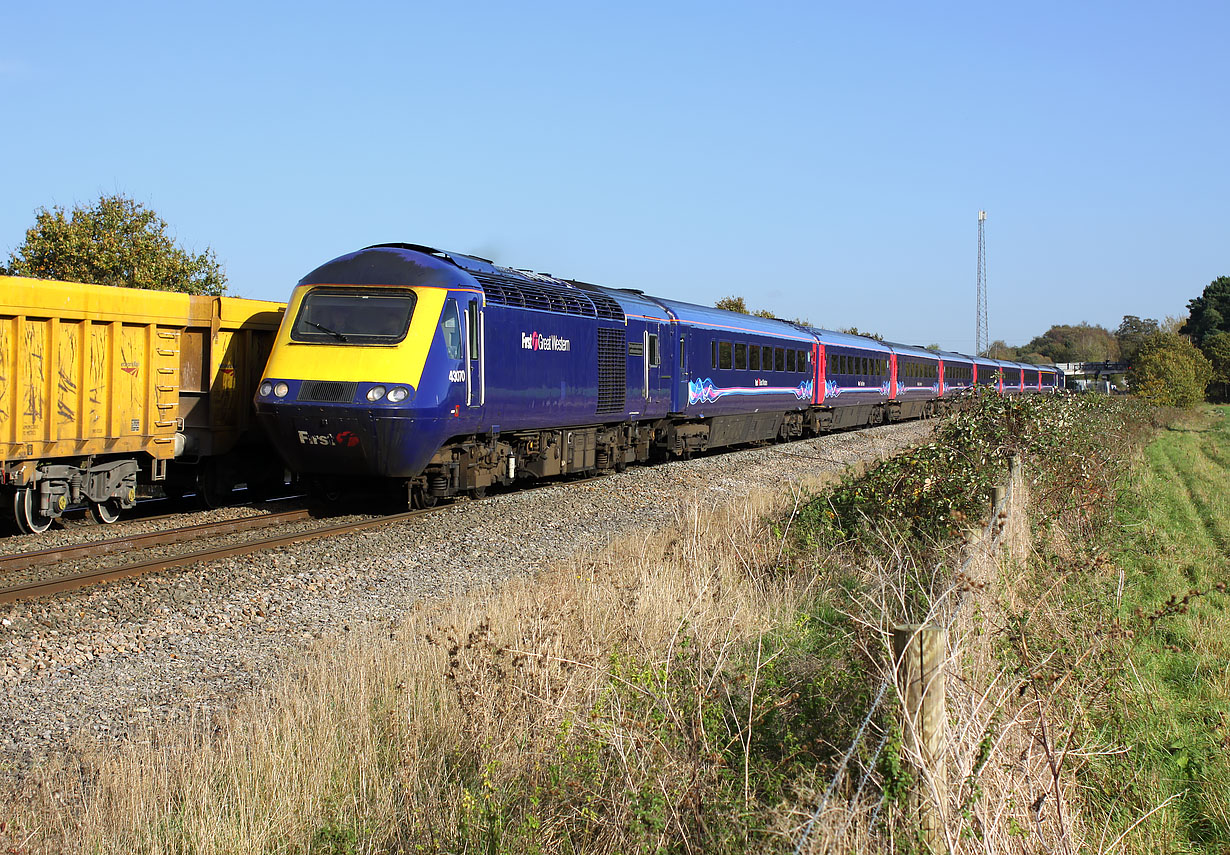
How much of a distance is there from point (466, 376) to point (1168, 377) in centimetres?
4321

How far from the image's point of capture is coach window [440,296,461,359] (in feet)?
40.1

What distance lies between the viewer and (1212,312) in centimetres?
9350

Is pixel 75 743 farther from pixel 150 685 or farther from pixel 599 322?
pixel 599 322

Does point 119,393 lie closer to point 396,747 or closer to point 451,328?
point 451,328

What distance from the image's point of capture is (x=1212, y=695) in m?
6.80

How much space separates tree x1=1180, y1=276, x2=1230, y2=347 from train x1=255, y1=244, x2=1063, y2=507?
89.0 meters

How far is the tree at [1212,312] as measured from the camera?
9275cm

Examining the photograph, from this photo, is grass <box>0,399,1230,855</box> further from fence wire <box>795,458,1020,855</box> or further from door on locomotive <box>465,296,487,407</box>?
door on locomotive <box>465,296,487,407</box>

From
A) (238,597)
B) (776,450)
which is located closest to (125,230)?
(776,450)

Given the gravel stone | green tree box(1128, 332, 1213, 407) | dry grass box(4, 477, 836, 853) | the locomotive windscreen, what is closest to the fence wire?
dry grass box(4, 477, 836, 853)

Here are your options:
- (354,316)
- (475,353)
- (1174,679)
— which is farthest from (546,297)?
(1174,679)

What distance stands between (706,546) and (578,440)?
671 cm

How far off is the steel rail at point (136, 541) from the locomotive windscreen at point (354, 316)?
236cm

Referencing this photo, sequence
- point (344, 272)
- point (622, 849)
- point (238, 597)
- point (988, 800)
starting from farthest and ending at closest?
→ point (344, 272)
point (238, 597)
point (622, 849)
point (988, 800)
